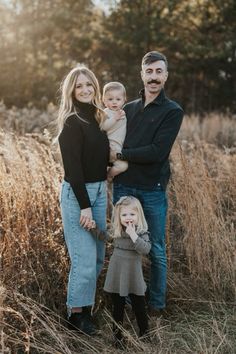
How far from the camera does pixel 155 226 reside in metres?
Result: 3.64

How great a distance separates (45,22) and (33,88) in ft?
8.58

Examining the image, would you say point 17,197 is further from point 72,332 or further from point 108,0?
point 108,0

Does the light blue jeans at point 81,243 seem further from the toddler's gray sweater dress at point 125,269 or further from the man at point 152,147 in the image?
the man at point 152,147

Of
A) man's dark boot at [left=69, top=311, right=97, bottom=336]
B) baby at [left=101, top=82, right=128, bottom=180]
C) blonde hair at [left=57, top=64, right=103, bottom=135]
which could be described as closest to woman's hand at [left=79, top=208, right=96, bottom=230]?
baby at [left=101, top=82, right=128, bottom=180]

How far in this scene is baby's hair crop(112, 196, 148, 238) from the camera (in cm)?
331

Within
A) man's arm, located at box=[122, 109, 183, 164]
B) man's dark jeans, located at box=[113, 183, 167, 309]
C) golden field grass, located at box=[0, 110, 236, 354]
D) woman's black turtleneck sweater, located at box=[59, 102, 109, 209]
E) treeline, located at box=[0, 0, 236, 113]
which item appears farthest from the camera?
treeline, located at box=[0, 0, 236, 113]

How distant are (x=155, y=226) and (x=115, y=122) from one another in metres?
0.80

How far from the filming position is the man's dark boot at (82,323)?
343 centimetres

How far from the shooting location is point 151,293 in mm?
3811

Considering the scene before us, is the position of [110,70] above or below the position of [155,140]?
above

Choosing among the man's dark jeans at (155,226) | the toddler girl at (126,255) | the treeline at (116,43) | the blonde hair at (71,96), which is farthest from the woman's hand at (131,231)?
the treeline at (116,43)

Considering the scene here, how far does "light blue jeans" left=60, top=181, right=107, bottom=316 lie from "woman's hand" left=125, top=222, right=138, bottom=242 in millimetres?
256

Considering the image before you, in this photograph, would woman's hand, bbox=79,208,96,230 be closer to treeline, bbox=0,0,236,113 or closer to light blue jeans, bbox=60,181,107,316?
light blue jeans, bbox=60,181,107,316

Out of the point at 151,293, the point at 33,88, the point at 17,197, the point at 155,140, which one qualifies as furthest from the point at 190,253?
the point at 33,88
